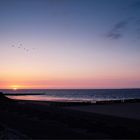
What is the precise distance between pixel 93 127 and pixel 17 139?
652 cm

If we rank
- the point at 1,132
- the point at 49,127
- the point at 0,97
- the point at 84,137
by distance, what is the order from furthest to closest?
the point at 0,97, the point at 49,127, the point at 1,132, the point at 84,137

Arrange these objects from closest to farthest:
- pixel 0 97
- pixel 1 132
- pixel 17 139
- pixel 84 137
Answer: pixel 17 139
pixel 84 137
pixel 1 132
pixel 0 97

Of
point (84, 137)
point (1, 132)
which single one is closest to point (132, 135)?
point (84, 137)

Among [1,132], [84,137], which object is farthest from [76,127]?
[1,132]

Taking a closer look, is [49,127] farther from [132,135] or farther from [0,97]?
[0,97]

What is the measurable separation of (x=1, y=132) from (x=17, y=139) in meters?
2.74

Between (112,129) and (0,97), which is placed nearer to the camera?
(112,129)

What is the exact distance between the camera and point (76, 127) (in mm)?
20359

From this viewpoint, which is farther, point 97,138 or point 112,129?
point 112,129

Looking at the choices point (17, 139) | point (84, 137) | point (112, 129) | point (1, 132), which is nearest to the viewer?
point (17, 139)

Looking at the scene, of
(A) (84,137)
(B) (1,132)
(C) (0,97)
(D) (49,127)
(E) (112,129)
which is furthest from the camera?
(C) (0,97)

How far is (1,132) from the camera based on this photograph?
1784 cm

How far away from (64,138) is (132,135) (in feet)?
13.0

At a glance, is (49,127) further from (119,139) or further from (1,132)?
(119,139)
